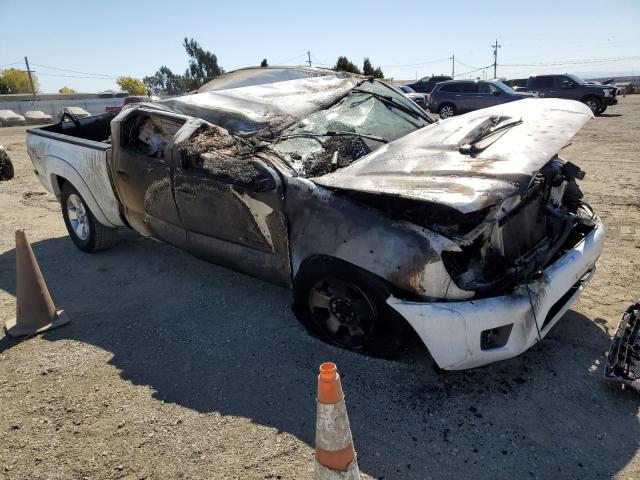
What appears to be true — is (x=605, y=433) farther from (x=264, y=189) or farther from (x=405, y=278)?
(x=264, y=189)

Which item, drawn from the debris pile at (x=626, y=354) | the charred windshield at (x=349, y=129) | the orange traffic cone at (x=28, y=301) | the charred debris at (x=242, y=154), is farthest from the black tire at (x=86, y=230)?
the debris pile at (x=626, y=354)

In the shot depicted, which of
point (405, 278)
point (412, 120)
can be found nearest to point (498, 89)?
point (412, 120)

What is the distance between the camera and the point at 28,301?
363cm

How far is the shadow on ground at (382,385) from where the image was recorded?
2.28 m

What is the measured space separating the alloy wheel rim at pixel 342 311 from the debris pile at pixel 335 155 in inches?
30.1

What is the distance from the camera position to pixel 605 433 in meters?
2.37

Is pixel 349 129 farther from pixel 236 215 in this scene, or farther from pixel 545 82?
pixel 545 82

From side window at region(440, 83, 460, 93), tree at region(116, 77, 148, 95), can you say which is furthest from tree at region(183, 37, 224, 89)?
side window at region(440, 83, 460, 93)

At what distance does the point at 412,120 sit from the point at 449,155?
1452mm

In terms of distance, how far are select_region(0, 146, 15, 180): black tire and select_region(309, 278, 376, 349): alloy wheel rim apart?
8.72m

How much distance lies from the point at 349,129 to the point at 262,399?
→ 2.16 meters

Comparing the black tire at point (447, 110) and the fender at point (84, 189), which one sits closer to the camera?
the fender at point (84, 189)

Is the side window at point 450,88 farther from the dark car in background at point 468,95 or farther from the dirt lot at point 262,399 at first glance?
the dirt lot at point 262,399

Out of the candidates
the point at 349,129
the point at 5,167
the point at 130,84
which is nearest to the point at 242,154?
the point at 349,129
